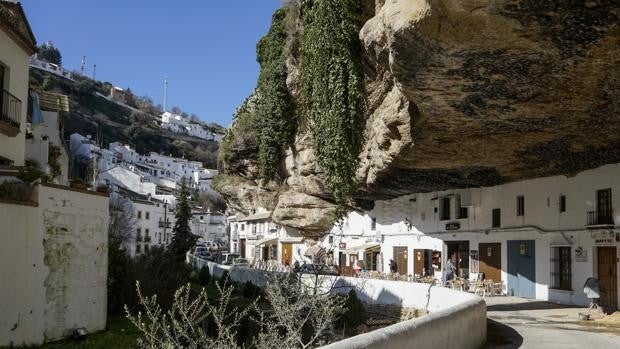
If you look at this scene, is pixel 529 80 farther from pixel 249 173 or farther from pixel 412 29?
pixel 249 173

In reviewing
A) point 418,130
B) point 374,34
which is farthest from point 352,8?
point 374,34

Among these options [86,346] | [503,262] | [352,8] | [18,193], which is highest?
[352,8]

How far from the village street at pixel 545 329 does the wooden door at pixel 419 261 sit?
12.7 m

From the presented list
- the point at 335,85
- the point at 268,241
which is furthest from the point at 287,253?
the point at 335,85

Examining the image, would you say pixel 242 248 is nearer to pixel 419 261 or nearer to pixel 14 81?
pixel 419 261

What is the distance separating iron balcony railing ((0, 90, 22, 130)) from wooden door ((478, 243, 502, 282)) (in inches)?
795

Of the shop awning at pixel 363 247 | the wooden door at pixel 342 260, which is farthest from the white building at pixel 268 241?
the shop awning at pixel 363 247

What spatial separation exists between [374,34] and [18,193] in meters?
9.03

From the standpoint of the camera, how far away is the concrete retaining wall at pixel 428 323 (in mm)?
6277

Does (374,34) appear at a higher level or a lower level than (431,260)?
higher

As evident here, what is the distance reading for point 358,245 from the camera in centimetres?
4078

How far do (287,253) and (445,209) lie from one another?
68.6ft

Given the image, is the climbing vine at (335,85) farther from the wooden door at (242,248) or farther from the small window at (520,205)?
the wooden door at (242,248)

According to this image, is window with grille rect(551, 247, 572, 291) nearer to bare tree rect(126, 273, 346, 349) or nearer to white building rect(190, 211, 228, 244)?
bare tree rect(126, 273, 346, 349)
